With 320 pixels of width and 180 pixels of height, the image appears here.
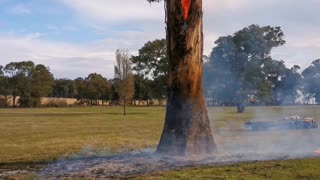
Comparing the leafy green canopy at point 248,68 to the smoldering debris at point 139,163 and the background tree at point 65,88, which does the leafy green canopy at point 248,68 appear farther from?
the background tree at point 65,88

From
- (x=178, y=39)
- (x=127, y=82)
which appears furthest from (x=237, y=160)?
(x=127, y=82)

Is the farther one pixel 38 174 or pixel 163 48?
pixel 163 48

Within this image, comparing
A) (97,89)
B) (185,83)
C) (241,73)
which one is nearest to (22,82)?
(97,89)

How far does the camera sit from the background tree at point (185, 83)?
1362 cm

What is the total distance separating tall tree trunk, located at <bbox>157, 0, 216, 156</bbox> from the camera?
1362 centimetres

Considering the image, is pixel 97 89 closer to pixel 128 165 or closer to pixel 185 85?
pixel 185 85

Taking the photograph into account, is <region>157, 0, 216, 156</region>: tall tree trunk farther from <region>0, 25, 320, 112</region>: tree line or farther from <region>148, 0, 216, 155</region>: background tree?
<region>0, 25, 320, 112</region>: tree line

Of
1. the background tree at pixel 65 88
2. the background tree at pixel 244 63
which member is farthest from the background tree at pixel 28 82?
the background tree at pixel 244 63

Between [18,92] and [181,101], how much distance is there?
339ft

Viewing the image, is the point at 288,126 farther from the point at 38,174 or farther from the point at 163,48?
the point at 163,48

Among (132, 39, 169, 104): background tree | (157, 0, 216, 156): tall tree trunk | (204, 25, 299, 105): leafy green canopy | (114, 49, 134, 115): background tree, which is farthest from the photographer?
(132, 39, 169, 104): background tree

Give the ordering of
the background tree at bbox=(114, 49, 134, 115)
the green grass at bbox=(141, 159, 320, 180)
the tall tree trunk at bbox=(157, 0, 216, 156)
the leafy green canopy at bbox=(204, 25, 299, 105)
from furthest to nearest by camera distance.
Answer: the background tree at bbox=(114, 49, 134, 115)
the leafy green canopy at bbox=(204, 25, 299, 105)
the tall tree trunk at bbox=(157, 0, 216, 156)
the green grass at bbox=(141, 159, 320, 180)

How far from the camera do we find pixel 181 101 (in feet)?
45.2

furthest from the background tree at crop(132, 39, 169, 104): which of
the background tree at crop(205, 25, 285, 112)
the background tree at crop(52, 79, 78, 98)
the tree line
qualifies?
the background tree at crop(52, 79, 78, 98)
